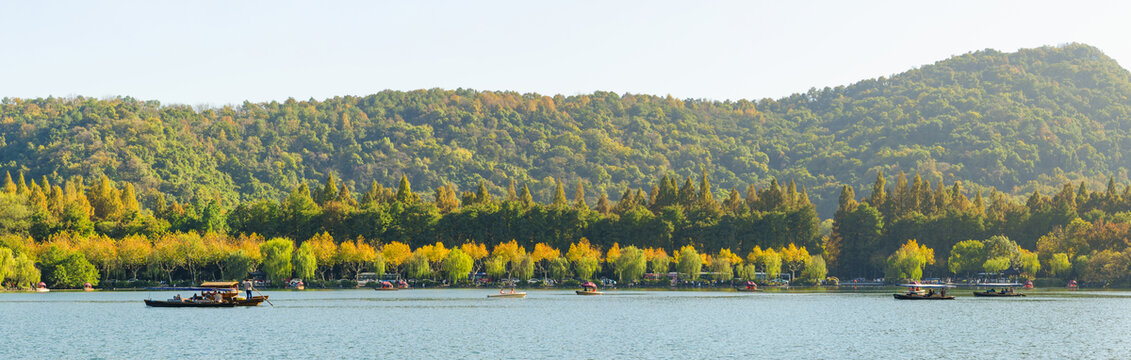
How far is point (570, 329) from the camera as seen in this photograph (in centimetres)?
7300

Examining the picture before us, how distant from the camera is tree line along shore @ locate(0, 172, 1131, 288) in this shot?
452ft

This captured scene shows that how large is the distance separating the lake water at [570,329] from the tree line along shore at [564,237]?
30.4m

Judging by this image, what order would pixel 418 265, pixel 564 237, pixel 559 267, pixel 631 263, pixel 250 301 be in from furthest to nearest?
1. pixel 564 237
2. pixel 559 267
3. pixel 631 263
4. pixel 418 265
5. pixel 250 301

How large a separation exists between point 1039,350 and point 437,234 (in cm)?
11133

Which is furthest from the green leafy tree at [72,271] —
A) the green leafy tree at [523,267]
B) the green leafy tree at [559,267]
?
the green leafy tree at [559,267]

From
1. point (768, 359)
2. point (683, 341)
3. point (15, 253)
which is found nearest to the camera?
point (768, 359)

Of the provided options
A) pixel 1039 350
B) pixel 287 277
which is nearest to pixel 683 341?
pixel 1039 350

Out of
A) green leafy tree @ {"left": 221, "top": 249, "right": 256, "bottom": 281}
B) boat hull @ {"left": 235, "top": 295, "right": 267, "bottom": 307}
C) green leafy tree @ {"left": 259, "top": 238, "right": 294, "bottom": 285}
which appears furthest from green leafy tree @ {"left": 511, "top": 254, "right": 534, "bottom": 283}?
boat hull @ {"left": 235, "top": 295, "right": 267, "bottom": 307}

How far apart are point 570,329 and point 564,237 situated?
89511mm

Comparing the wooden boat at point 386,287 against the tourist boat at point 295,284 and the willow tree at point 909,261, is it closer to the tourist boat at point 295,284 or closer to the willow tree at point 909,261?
the tourist boat at point 295,284

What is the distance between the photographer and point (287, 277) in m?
138

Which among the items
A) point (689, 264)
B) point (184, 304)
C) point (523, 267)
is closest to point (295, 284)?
point (523, 267)

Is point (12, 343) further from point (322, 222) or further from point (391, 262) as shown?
point (322, 222)

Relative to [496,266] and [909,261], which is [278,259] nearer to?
[496,266]
